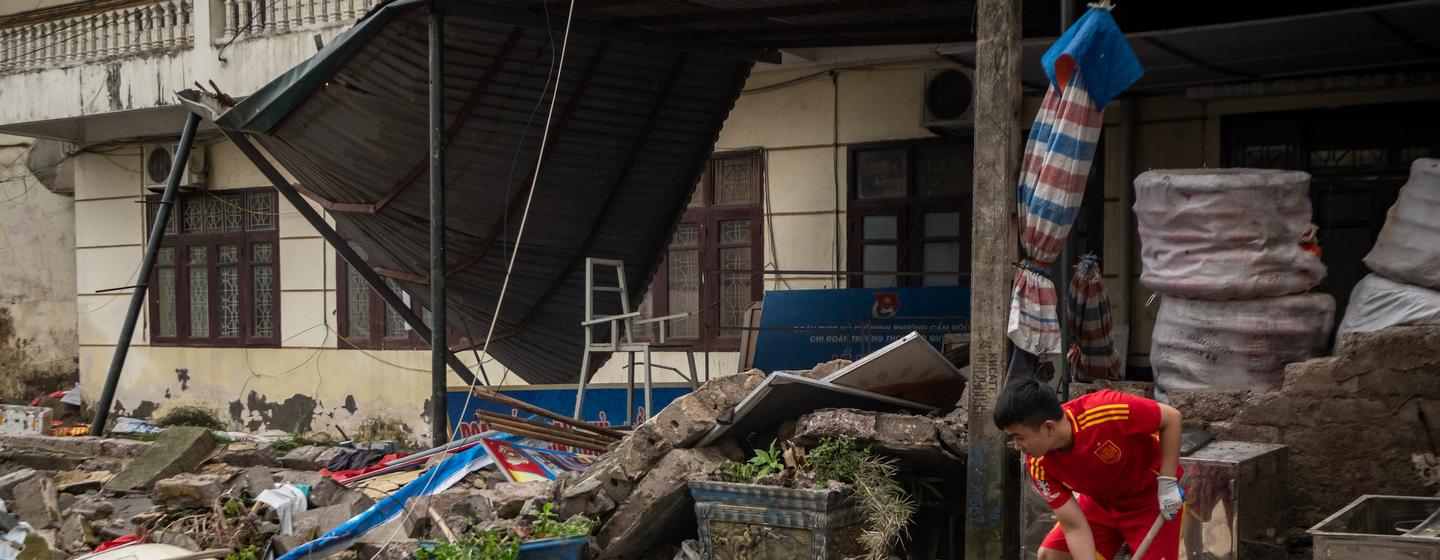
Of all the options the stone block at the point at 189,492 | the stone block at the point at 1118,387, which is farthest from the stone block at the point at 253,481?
the stone block at the point at 1118,387

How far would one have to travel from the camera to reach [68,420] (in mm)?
16234

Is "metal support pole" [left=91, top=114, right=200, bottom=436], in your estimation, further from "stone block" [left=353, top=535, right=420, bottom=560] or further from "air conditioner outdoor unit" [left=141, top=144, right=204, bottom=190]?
"air conditioner outdoor unit" [left=141, top=144, right=204, bottom=190]

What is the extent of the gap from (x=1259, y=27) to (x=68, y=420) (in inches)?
583

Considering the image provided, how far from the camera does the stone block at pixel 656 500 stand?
266 inches

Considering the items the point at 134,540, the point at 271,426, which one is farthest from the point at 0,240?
the point at 134,540

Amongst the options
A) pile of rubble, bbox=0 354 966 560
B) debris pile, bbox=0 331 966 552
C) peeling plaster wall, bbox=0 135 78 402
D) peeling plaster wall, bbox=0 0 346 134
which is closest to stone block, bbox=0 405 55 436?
peeling plaster wall, bbox=0 0 346 134

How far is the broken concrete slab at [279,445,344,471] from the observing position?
372 inches

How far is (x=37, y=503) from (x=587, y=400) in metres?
3.87

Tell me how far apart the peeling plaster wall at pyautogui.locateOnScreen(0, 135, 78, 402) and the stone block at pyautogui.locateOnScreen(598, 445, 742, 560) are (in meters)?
12.8

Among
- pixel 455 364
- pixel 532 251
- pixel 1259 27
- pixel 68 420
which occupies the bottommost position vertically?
pixel 68 420

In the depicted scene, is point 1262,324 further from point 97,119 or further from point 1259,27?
point 97,119

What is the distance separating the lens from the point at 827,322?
9.86 metres

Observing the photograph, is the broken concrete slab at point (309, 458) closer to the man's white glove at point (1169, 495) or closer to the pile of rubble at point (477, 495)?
the pile of rubble at point (477, 495)

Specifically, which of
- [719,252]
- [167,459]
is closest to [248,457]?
[167,459]
